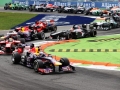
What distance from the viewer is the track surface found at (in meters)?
12.5

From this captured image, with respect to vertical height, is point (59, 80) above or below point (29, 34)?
above

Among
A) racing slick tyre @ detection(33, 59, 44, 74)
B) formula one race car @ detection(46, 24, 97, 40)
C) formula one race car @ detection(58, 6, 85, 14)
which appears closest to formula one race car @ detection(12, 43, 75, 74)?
racing slick tyre @ detection(33, 59, 44, 74)

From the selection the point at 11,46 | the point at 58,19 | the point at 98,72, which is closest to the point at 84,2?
the point at 58,19

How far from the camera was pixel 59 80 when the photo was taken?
45.0 feet

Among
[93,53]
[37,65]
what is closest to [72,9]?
[93,53]

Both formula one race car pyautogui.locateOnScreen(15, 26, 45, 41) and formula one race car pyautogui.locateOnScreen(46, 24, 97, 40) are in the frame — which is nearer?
formula one race car pyautogui.locateOnScreen(15, 26, 45, 41)

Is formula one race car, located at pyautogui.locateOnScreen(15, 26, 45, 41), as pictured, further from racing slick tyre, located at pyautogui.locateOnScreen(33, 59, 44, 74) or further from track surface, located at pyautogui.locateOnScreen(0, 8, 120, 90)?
racing slick tyre, located at pyautogui.locateOnScreen(33, 59, 44, 74)

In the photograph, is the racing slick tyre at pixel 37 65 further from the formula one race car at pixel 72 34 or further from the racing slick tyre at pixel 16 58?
the formula one race car at pixel 72 34

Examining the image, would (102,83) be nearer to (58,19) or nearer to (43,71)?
(43,71)

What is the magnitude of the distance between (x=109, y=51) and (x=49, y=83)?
8733 mm

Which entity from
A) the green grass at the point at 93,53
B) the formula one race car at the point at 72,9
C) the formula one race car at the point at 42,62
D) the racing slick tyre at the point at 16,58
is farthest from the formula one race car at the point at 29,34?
the formula one race car at the point at 72,9

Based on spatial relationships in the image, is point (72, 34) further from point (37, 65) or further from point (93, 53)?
point (37, 65)

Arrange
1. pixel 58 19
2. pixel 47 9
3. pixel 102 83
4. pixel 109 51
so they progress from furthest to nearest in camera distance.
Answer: pixel 47 9, pixel 58 19, pixel 109 51, pixel 102 83

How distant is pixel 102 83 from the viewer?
13125 mm
